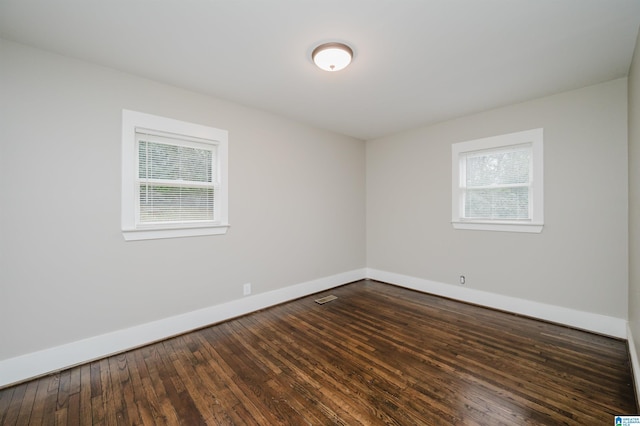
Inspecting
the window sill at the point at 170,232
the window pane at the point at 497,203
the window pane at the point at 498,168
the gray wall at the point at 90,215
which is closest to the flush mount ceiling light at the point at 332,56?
the gray wall at the point at 90,215

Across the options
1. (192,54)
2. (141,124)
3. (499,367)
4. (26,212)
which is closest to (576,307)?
(499,367)

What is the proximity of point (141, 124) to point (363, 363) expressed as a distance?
3.07 m

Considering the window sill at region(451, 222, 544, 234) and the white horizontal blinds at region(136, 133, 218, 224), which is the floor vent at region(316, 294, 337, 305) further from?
the window sill at region(451, 222, 544, 234)

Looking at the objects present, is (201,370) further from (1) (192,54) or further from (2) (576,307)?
(2) (576,307)

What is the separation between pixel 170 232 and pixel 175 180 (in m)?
0.57

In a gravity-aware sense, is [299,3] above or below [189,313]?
above

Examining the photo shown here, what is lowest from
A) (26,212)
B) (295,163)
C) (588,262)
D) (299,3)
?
(588,262)

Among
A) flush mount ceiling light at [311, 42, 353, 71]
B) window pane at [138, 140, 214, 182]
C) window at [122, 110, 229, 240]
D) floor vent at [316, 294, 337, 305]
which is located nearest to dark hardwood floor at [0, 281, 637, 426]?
floor vent at [316, 294, 337, 305]

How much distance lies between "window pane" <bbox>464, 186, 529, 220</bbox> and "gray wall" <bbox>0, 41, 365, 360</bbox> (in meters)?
2.89

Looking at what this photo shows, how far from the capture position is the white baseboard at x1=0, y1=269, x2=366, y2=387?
6.86 feet

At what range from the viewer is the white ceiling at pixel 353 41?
1.77m

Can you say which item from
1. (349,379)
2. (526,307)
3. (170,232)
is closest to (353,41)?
(170,232)

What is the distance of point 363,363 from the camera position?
7.52 ft

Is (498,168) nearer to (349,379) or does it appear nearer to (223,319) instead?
(349,379)
